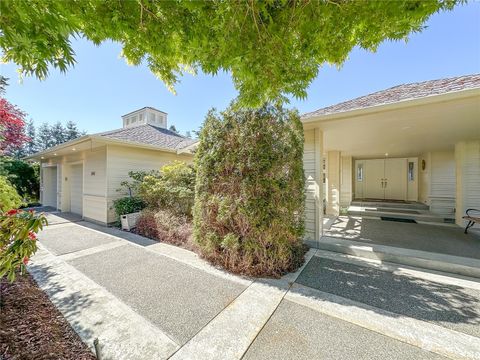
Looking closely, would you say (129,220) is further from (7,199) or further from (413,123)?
(413,123)

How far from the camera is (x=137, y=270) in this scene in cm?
366

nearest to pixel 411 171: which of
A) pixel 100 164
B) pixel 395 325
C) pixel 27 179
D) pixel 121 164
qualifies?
pixel 395 325

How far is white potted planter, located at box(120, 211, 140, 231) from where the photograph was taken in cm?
653

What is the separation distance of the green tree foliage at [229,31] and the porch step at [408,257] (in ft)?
12.5

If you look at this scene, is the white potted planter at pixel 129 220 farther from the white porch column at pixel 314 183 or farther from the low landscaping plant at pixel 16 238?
the white porch column at pixel 314 183

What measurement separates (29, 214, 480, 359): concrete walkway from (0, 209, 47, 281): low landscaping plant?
1.12 metres

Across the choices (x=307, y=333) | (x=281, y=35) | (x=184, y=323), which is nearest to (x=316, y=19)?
(x=281, y=35)

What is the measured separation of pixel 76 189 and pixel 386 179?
17.6 m

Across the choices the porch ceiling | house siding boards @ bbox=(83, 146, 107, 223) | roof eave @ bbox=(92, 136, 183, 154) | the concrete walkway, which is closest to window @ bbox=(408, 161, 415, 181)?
the porch ceiling

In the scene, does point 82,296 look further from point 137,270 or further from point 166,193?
point 166,193

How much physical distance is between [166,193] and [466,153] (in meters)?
10.1

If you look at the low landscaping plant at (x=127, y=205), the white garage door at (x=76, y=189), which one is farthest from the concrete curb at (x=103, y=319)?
the white garage door at (x=76, y=189)

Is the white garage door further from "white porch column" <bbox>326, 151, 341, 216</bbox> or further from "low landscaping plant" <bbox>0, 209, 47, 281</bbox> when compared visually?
"white porch column" <bbox>326, 151, 341, 216</bbox>

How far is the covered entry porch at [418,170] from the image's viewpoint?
3.98 m
